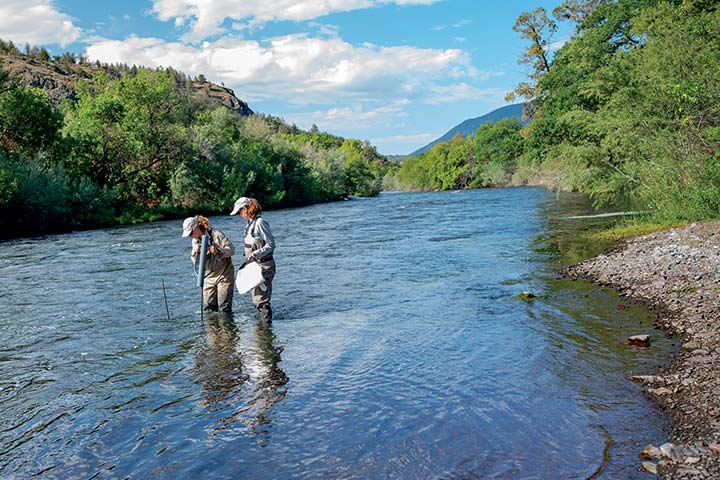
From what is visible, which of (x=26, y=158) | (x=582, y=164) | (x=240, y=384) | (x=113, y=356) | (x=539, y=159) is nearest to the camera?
(x=240, y=384)

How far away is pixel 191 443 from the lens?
5.79 metres

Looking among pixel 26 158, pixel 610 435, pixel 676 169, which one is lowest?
pixel 610 435

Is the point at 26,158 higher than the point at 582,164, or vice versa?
the point at 26,158

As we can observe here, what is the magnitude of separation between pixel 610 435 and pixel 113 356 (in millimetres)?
7161

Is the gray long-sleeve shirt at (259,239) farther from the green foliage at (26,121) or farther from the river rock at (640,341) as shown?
the green foliage at (26,121)

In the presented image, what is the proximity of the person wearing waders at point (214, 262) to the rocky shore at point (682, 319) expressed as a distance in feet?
22.4

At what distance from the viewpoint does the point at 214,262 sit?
1041 cm

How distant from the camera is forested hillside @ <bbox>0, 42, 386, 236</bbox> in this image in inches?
1423

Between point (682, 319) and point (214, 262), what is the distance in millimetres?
7843

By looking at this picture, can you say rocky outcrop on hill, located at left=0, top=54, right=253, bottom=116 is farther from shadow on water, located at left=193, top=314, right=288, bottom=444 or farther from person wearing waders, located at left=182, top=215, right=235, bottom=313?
shadow on water, located at left=193, top=314, right=288, bottom=444

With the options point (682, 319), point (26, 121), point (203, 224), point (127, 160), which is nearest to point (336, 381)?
point (203, 224)

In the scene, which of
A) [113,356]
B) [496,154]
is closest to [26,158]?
[113,356]

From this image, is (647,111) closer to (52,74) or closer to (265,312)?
(265,312)

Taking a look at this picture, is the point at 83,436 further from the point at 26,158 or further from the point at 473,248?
the point at 26,158
